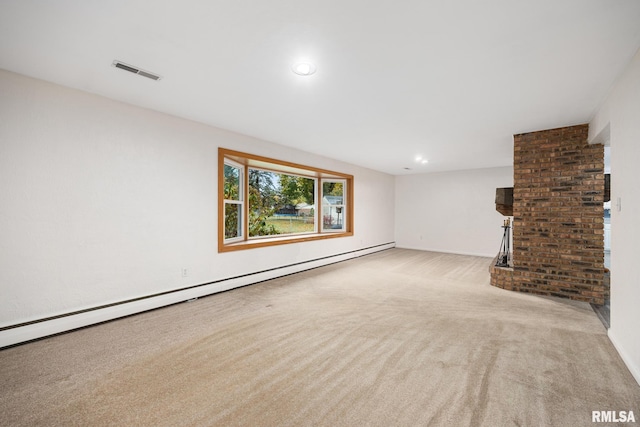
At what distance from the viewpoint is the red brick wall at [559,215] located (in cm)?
359

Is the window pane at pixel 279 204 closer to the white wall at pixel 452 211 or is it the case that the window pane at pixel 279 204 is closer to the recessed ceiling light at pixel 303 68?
the recessed ceiling light at pixel 303 68

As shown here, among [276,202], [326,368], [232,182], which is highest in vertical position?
[232,182]

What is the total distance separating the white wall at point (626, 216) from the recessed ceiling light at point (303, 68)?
2.41 m

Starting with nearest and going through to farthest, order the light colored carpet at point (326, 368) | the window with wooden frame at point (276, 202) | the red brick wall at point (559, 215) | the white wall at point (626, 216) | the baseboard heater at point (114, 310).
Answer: the light colored carpet at point (326, 368) < the white wall at point (626, 216) < the baseboard heater at point (114, 310) < the red brick wall at point (559, 215) < the window with wooden frame at point (276, 202)

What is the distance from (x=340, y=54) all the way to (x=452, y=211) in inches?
270

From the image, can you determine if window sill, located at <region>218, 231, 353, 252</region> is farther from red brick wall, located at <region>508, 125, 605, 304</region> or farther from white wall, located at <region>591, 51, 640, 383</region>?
white wall, located at <region>591, 51, 640, 383</region>

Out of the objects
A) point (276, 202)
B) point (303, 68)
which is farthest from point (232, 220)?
point (303, 68)

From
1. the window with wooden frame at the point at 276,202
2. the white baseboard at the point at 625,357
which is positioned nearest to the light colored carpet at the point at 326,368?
the white baseboard at the point at 625,357

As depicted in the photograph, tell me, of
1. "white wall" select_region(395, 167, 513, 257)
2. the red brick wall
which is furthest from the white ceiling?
"white wall" select_region(395, 167, 513, 257)

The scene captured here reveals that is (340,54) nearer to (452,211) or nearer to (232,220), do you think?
(232,220)

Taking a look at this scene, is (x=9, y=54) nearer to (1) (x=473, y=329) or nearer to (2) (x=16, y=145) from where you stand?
(2) (x=16, y=145)

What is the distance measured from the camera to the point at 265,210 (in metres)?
5.44

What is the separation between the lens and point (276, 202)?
18.7 feet

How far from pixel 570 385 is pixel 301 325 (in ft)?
7.03
